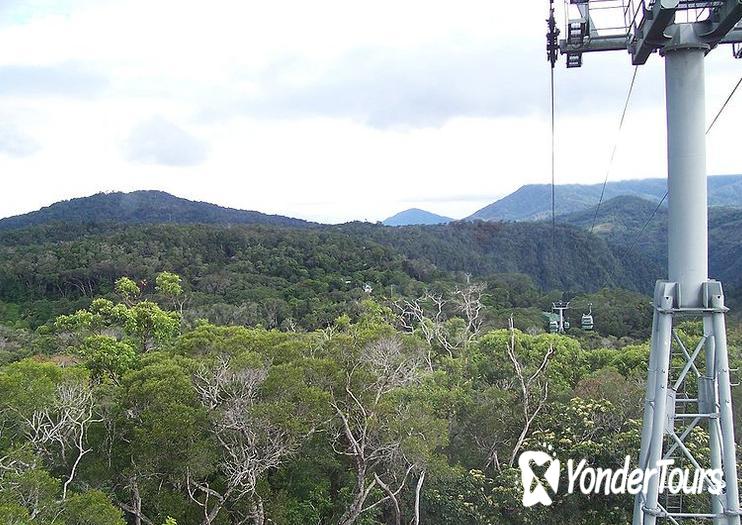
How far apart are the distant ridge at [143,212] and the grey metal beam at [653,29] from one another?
119254mm

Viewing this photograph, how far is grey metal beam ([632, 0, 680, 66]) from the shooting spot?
593 cm

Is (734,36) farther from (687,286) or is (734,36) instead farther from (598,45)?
(687,286)

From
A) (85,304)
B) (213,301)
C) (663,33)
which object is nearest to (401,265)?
(213,301)

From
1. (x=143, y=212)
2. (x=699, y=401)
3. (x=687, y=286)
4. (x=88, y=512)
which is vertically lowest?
(x=88, y=512)

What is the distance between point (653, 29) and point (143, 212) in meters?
141

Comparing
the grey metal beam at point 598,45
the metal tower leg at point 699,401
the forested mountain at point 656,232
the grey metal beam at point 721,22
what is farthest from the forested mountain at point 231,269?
the grey metal beam at point 721,22

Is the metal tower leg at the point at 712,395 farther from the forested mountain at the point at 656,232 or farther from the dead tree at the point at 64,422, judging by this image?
the forested mountain at the point at 656,232

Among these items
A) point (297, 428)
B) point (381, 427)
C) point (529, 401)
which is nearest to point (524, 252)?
point (529, 401)

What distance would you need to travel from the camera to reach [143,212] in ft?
452

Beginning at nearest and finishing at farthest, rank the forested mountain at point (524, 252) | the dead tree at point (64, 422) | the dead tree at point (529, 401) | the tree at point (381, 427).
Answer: the dead tree at point (64, 422) < the tree at point (381, 427) < the dead tree at point (529, 401) < the forested mountain at point (524, 252)

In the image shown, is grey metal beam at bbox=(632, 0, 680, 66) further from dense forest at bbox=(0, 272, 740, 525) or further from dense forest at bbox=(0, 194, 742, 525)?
dense forest at bbox=(0, 272, 740, 525)

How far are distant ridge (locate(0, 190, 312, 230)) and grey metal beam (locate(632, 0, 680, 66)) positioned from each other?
119m

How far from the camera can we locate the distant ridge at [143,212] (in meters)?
130

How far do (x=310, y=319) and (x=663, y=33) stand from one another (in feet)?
111
